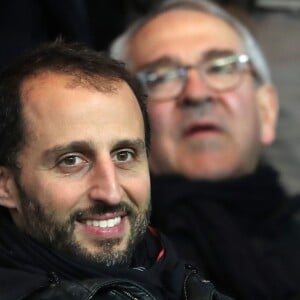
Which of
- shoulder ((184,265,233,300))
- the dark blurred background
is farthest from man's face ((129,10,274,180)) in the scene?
shoulder ((184,265,233,300))

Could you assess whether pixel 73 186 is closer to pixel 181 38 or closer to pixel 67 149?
pixel 67 149

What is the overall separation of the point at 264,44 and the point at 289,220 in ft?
1.83

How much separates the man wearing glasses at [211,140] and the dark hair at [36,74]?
1.41 feet

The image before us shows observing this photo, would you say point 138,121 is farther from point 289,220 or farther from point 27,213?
point 289,220

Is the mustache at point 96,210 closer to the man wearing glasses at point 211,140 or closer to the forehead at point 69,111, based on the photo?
the forehead at point 69,111

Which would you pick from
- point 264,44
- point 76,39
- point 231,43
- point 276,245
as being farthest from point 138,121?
point 264,44

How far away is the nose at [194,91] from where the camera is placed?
1.39 m

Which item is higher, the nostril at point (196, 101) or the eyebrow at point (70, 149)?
the eyebrow at point (70, 149)

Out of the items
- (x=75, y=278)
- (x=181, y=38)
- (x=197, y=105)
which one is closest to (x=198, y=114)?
(x=197, y=105)

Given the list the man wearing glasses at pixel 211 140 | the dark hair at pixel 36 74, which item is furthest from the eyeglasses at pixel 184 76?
the dark hair at pixel 36 74

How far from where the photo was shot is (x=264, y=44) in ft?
5.91

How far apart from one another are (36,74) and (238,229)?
0.54 m

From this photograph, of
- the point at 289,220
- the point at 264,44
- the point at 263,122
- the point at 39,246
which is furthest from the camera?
the point at 264,44

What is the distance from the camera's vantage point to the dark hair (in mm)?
880
